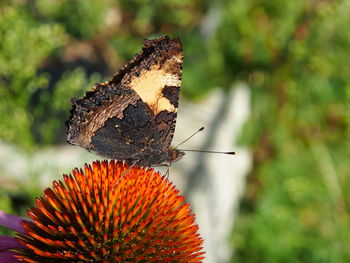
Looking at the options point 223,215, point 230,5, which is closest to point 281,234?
point 223,215

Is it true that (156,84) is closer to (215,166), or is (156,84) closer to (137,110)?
(137,110)

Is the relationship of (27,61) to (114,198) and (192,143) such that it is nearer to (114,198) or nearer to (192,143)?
(114,198)

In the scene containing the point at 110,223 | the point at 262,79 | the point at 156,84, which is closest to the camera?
the point at 110,223

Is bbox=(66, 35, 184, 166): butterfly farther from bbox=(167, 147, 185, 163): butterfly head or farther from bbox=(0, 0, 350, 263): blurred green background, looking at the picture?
bbox=(0, 0, 350, 263): blurred green background

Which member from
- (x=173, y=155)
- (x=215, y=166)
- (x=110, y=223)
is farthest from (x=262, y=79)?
(x=110, y=223)

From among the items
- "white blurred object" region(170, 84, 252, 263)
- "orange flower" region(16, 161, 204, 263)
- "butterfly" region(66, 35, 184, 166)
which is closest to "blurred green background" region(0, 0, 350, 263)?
"white blurred object" region(170, 84, 252, 263)
